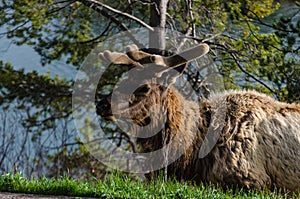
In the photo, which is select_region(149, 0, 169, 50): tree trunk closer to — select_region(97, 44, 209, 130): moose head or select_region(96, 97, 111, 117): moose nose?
select_region(97, 44, 209, 130): moose head

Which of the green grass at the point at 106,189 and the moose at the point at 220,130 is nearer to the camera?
the green grass at the point at 106,189

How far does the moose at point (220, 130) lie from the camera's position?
611 centimetres

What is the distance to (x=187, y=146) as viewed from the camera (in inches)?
252

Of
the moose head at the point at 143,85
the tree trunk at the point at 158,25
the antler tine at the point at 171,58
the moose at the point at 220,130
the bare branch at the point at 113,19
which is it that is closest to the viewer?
the moose at the point at 220,130

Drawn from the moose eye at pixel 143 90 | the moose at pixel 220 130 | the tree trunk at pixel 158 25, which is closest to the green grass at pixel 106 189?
the moose at pixel 220 130

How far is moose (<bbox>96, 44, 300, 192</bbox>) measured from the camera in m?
6.11

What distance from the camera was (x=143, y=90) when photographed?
6.36m

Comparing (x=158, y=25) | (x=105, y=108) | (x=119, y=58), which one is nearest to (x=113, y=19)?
(x=158, y=25)

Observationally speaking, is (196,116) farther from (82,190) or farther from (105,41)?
(105,41)

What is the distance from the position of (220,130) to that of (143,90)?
953 mm

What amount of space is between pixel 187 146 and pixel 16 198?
2.33 meters

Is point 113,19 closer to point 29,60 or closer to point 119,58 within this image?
point 119,58

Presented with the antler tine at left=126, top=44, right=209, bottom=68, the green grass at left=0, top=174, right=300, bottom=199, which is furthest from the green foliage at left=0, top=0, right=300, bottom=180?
the green grass at left=0, top=174, right=300, bottom=199

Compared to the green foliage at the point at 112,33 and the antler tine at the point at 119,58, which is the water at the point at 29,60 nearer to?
the green foliage at the point at 112,33
